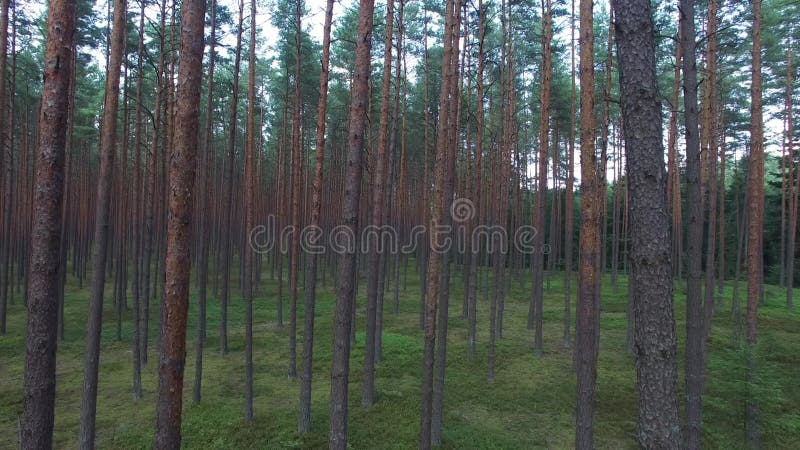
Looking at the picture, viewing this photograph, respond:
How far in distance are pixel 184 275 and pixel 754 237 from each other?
10851 millimetres

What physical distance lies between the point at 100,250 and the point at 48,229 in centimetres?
384

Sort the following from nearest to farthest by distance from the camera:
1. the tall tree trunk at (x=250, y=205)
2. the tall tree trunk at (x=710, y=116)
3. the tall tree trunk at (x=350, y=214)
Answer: the tall tree trunk at (x=350, y=214) → the tall tree trunk at (x=250, y=205) → the tall tree trunk at (x=710, y=116)

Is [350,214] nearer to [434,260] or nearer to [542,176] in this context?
[434,260]

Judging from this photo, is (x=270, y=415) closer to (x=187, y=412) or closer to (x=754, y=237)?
(x=187, y=412)

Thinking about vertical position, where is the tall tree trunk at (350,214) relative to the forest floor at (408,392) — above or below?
above

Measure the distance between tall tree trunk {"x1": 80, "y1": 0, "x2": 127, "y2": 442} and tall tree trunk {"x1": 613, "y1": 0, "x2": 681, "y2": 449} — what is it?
7.18m

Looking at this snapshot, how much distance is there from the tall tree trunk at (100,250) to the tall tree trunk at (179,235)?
12.0ft

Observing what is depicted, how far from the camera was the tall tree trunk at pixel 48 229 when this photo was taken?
341 cm

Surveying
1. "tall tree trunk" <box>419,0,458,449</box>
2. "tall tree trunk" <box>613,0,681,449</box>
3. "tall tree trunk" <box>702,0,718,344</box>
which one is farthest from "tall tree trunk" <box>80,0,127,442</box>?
"tall tree trunk" <box>702,0,718,344</box>

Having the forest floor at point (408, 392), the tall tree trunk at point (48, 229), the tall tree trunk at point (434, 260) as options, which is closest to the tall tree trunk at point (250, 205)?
the forest floor at point (408, 392)

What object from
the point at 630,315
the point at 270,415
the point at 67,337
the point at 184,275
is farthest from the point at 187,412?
the point at 630,315

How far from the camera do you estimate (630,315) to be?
1298cm

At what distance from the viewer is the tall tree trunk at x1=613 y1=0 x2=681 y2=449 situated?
11.9 feet

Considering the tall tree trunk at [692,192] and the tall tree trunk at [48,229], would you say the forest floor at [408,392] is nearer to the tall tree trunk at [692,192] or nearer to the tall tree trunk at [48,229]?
the tall tree trunk at [692,192]
